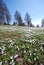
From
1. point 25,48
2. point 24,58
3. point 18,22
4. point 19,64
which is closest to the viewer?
point 19,64

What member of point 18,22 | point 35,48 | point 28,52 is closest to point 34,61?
point 28,52

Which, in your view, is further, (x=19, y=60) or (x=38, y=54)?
(x=38, y=54)

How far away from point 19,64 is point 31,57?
33.8 inches

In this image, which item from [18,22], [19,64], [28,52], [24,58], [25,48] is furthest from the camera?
[18,22]

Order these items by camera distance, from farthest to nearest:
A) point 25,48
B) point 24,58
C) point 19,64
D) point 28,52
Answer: point 25,48 < point 28,52 < point 24,58 < point 19,64

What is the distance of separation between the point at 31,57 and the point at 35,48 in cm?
123

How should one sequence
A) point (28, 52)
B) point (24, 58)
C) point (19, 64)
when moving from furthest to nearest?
point (28, 52) < point (24, 58) < point (19, 64)

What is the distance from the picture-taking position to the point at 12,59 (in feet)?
20.6

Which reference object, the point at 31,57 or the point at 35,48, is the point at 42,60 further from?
the point at 35,48

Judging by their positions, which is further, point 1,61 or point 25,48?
point 25,48

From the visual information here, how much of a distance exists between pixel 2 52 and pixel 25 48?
1388 mm

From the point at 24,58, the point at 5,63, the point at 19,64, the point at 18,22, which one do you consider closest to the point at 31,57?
the point at 24,58

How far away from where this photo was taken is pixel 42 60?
625 centimetres

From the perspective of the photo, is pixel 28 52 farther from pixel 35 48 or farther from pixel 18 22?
pixel 18 22
